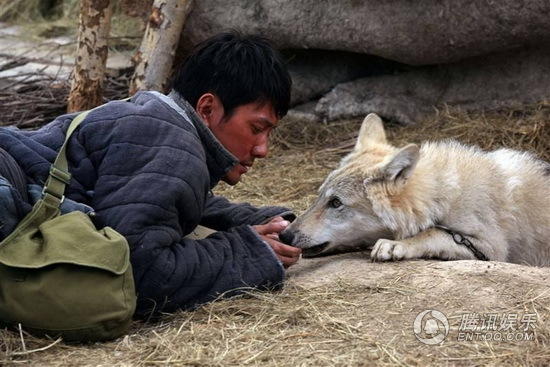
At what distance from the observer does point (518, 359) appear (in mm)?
3268

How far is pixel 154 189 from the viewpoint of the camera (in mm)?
3646

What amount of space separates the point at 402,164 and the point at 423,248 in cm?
46

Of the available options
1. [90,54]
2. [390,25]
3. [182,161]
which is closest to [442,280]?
[182,161]

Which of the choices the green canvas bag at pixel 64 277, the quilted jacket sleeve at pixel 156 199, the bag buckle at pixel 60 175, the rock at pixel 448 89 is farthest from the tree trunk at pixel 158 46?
the green canvas bag at pixel 64 277

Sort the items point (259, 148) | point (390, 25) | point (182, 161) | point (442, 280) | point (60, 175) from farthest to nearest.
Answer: point (390, 25) < point (259, 148) < point (442, 280) < point (182, 161) < point (60, 175)

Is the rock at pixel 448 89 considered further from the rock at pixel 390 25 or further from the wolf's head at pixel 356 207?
the wolf's head at pixel 356 207

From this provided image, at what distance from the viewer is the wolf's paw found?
14.7ft

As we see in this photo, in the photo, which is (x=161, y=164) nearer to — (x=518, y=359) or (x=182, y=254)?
(x=182, y=254)

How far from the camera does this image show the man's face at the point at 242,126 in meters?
4.19

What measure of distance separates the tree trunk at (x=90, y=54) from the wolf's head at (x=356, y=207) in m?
3.87

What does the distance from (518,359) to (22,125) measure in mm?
6613

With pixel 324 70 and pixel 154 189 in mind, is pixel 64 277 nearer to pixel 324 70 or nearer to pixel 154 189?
pixel 154 189

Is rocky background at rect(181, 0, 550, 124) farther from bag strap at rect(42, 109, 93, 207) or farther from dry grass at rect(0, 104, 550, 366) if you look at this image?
bag strap at rect(42, 109, 93, 207)

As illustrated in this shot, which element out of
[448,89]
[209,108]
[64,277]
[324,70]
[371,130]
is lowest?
[324,70]
